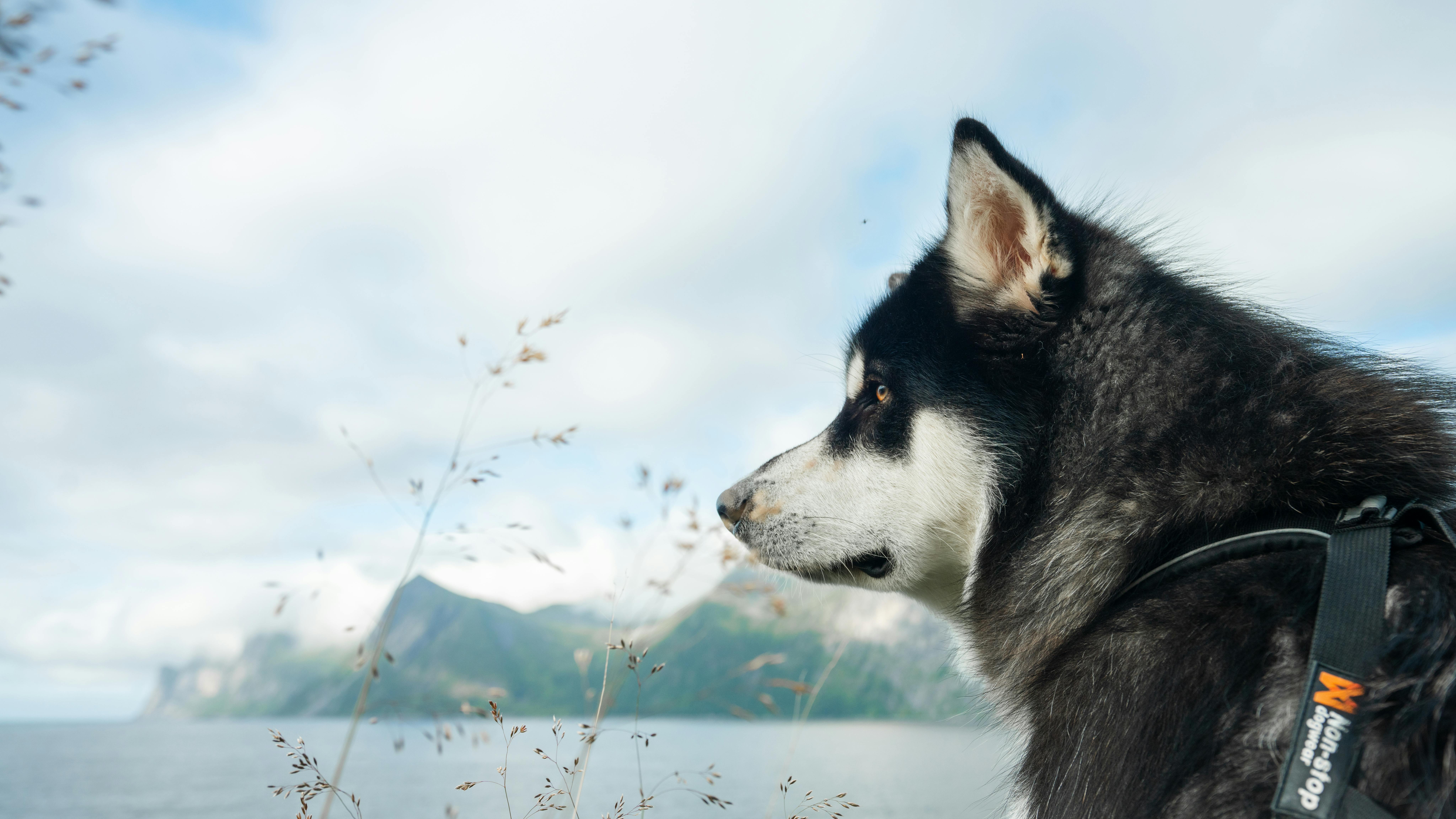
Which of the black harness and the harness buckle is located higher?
the harness buckle

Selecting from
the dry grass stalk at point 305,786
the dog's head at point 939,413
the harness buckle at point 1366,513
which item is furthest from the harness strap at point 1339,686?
the dry grass stalk at point 305,786

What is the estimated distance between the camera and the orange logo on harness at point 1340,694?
1.71 metres

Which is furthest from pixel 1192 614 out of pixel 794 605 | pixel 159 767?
pixel 159 767

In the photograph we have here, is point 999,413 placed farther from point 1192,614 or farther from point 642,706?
point 642,706

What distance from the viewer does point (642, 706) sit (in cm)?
409

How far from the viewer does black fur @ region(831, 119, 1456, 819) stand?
187 cm

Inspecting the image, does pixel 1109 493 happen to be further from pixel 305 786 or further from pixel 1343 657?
pixel 305 786

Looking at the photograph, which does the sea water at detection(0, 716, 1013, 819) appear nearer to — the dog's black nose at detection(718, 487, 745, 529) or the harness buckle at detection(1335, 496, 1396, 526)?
A: the dog's black nose at detection(718, 487, 745, 529)

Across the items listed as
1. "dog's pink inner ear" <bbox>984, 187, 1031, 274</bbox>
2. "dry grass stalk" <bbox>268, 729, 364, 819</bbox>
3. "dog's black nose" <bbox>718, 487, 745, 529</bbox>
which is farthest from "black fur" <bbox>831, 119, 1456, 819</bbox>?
"dry grass stalk" <bbox>268, 729, 364, 819</bbox>

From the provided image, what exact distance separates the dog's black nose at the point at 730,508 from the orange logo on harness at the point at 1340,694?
239 centimetres

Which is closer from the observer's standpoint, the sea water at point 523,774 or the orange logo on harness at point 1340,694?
the orange logo on harness at point 1340,694

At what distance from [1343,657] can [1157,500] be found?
84cm

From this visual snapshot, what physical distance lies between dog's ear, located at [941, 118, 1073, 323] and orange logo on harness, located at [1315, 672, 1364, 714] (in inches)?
64.3

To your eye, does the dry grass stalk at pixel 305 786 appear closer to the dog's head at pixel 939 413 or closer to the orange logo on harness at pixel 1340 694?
the dog's head at pixel 939 413
